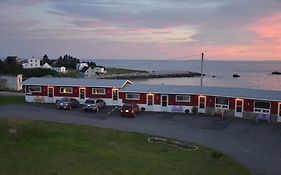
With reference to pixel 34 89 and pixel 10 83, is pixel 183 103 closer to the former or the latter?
pixel 34 89

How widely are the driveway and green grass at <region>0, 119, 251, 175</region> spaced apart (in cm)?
242

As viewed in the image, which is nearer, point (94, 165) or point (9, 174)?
point (9, 174)

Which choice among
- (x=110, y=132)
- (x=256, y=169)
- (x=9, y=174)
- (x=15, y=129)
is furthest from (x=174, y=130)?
(x=9, y=174)

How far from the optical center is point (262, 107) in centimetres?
3862

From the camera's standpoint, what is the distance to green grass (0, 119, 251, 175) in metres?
19.8

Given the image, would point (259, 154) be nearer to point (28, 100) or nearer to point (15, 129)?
point (15, 129)

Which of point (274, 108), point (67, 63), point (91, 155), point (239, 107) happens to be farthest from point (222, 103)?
point (67, 63)

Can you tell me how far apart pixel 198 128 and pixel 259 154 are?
8.93m

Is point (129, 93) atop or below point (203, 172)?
atop

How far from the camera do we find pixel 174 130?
33188 mm

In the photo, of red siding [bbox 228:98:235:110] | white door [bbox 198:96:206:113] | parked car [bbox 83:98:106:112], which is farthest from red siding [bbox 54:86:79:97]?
red siding [bbox 228:98:235:110]

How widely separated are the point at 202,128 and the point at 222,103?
7894 mm

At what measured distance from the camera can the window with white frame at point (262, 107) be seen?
126 ft

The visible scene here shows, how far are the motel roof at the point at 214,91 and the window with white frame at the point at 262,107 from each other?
71 centimetres
